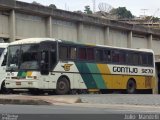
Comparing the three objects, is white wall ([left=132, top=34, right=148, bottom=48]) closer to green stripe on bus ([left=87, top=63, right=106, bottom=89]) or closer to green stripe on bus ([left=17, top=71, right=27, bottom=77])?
green stripe on bus ([left=87, top=63, right=106, bottom=89])

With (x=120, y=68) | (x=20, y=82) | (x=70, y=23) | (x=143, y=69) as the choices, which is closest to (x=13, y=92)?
(x=20, y=82)

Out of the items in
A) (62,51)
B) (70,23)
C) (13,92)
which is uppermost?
(70,23)

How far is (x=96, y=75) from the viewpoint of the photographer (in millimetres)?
26641

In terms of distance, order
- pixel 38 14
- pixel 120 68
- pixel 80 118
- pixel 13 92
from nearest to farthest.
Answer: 1. pixel 80 118
2. pixel 13 92
3. pixel 120 68
4. pixel 38 14

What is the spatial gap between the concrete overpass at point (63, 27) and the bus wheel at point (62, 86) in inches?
343

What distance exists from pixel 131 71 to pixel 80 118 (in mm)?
26842

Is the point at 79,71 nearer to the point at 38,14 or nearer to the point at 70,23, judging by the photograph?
the point at 38,14

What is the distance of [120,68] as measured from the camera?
93.8 feet

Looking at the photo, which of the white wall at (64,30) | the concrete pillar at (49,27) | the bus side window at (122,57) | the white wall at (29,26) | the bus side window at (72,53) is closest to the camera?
the bus side window at (72,53)

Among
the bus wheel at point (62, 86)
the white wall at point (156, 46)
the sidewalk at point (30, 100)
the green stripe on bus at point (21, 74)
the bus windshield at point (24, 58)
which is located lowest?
the sidewalk at point (30, 100)

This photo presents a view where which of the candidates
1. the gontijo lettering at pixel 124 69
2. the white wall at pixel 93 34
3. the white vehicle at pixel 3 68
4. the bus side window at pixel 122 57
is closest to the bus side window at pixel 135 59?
the gontijo lettering at pixel 124 69

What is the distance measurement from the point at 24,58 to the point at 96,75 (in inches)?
183

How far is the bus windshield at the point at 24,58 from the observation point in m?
23.7

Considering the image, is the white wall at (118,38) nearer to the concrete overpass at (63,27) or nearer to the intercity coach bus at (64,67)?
the concrete overpass at (63,27)
